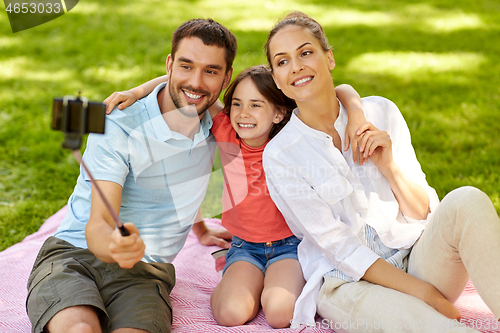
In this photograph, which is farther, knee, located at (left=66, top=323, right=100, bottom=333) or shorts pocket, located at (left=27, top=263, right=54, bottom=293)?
shorts pocket, located at (left=27, top=263, right=54, bottom=293)

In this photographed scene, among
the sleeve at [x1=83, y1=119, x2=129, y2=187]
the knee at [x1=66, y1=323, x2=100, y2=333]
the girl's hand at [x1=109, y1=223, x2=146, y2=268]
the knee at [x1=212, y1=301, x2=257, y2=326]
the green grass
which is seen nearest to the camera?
the girl's hand at [x1=109, y1=223, x2=146, y2=268]

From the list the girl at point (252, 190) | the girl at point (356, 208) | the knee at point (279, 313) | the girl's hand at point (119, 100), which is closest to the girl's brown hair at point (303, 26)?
the girl at point (356, 208)

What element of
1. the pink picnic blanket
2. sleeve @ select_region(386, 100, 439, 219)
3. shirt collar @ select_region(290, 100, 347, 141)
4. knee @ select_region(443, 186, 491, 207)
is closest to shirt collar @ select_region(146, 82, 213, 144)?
shirt collar @ select_region(290, 100, 347, 141)

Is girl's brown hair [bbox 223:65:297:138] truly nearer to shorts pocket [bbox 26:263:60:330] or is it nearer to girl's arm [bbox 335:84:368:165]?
girl's arm [bbox 335:84:368:165]

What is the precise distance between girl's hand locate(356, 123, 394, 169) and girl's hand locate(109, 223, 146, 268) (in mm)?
1121

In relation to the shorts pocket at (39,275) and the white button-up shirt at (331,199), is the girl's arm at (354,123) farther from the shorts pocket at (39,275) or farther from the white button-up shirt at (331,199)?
the shorts pocket at (39,275)

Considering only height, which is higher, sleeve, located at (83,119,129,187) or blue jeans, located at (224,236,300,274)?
sleeve, located at (83,119,129,187)

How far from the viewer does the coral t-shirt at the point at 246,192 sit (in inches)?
97.2

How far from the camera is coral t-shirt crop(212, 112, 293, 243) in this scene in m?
2.47

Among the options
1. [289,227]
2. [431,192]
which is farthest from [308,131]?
[431,192]

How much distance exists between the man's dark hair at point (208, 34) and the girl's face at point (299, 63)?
28 cm

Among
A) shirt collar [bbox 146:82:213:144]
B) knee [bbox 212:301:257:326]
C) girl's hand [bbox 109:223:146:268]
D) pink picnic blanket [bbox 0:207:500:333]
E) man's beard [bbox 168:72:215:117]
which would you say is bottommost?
pink picnic blanket [bbox 0:207:500:333]

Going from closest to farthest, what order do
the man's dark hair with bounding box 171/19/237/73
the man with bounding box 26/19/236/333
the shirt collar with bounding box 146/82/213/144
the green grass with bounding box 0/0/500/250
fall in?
the man with bounding box 26/19/236/333
the shirt collar with bounding box 146/82/213/144
the man's dark hair with bounding box 171/19/237/73
the green grass with bounding box 0/0/500/250

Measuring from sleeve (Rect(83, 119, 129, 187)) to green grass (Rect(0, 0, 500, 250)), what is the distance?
1050 mm
